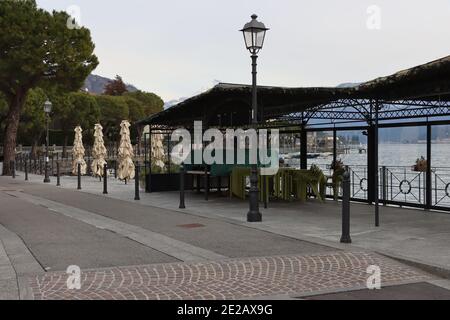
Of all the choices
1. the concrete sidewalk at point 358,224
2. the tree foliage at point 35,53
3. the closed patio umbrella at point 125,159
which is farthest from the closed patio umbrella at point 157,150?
the concrete sidewalk at point 358,224

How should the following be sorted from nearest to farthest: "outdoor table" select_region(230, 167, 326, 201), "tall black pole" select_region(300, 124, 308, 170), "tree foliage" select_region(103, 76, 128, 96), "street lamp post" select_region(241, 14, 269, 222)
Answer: "street lamp post" select_region(241, 14, 269, 222) → "outdoor table" select_region(230, 167, 326, 201) → "tall black pole" select_region(300, 124, 308, 170) → "tree foliage" select_region(103, 76, 128, 96)

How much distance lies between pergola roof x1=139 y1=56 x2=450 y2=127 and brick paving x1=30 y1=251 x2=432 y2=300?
405 centimetres

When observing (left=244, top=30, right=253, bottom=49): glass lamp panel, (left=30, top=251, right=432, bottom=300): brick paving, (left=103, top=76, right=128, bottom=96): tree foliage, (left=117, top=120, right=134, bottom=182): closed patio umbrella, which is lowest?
(left=30, top=251, right=432, bottom=300): brick paving

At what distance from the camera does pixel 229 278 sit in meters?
6.79

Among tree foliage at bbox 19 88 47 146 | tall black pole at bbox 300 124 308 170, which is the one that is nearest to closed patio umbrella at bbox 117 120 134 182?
tall black pole at bbox 300 124 308 170

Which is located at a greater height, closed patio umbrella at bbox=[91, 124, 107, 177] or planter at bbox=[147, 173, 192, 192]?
closed patio umbrella at bbox=[91, 124, 107, 177]

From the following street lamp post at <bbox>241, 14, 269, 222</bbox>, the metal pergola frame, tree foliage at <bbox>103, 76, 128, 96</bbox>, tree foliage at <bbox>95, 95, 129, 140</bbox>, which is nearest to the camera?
the metal pergola frame

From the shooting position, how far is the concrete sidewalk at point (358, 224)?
27.7 feet

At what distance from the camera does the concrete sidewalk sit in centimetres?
845

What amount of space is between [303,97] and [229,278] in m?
8.26

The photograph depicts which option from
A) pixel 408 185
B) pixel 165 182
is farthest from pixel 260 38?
pixel 165 182

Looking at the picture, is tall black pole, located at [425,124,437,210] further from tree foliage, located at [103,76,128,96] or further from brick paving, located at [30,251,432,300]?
tree foliage, located at [103,76,128,96]
